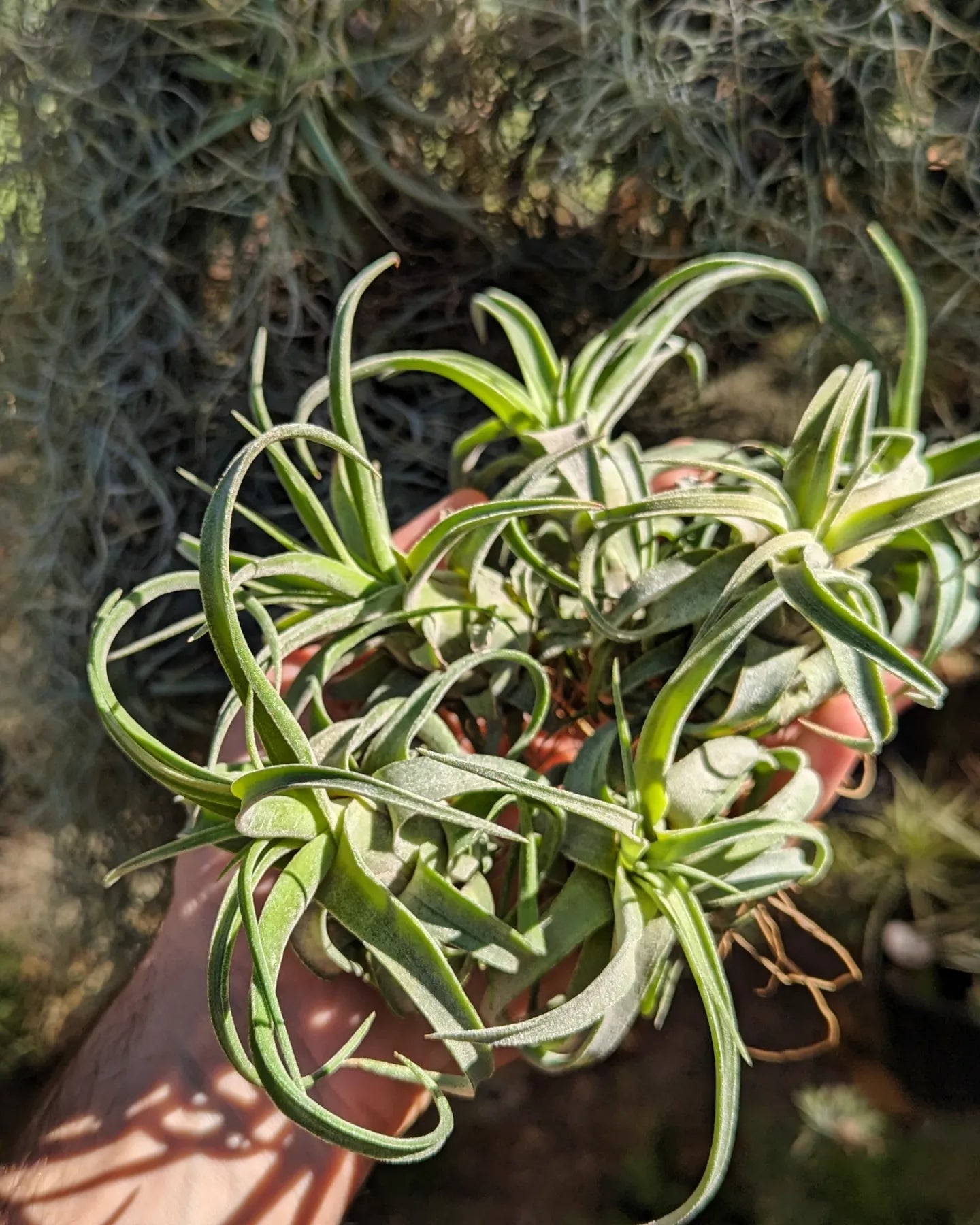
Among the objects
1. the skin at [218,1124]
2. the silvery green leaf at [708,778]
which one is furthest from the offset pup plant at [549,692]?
the skin at [218,1124]

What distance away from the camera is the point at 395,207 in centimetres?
79

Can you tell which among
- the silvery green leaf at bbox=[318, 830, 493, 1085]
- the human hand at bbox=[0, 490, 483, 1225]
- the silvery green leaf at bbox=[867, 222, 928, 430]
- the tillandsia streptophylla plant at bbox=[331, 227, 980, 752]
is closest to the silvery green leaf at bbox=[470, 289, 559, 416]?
the tillandsia streptophylla plant at bbox=[331, 227, 980, 752]

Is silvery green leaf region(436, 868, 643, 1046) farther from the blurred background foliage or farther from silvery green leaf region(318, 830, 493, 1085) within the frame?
the blurred background foliage

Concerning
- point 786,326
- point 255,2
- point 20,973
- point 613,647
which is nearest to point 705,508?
point 613,647

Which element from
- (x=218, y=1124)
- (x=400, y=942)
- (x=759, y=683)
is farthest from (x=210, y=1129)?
(x=759, y=683)

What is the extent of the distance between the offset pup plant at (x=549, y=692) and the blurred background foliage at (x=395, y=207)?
200 millimetres

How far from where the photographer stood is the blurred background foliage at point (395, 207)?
712 millimetres

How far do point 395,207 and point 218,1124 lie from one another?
729 mm

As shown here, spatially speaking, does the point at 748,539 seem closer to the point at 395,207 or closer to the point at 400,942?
the point at 400,942

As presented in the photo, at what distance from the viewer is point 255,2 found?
702mm

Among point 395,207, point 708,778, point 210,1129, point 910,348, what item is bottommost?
point 210,1129

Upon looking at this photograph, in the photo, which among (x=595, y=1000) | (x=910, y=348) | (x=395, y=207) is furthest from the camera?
(x=395, y=207)

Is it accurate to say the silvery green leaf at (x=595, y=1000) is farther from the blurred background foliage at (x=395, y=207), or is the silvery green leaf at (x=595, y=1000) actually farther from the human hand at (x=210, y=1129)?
the blurred background foliage at (x=395, y=207)

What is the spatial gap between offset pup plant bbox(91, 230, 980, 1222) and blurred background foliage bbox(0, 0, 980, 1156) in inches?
7.9
